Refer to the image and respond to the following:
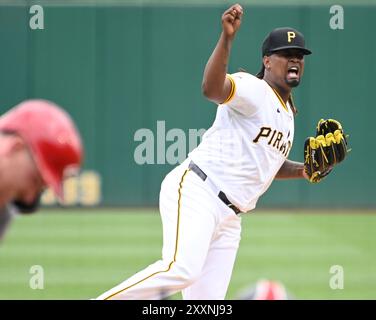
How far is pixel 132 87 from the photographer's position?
13.9 metres

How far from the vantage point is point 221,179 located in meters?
4.75

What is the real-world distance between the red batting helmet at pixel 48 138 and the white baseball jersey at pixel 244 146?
2.33 meters

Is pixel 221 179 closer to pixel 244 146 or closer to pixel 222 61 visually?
pixel 244 146

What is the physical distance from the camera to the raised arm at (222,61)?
4270 millimetres

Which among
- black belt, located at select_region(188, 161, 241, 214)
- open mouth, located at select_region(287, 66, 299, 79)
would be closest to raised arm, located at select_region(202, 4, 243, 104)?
black belt, located at select_region(188, 161, 241, 214)

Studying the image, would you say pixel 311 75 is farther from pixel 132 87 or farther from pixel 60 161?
pixel 60 161

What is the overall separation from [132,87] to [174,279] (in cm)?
972

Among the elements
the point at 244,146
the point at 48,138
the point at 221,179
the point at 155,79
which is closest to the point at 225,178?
the point at 221,179

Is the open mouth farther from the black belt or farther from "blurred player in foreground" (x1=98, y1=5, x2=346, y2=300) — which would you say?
the black belt

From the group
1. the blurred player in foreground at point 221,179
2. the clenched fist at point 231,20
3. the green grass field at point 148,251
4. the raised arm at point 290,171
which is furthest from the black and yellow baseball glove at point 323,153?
the green grass field at point 148,251

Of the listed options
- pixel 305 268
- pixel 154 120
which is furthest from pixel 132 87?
pixel 305 268

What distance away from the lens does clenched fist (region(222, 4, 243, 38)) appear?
13.9 ft

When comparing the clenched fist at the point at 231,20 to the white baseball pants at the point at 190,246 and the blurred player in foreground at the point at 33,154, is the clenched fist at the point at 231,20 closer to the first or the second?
the white baseball pants at the point at 190,246

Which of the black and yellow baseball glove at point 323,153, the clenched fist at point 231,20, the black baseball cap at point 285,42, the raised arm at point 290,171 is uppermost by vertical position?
the clenched fist at point 231,20
